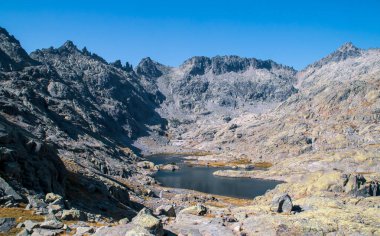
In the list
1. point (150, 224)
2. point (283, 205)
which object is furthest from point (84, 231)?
point (283, 205)

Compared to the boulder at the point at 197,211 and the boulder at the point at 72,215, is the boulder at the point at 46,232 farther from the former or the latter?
the boulder at the point at 197,211

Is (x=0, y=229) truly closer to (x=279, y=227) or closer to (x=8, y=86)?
(x=279, y=227)

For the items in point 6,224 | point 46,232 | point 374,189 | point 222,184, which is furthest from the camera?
point 222,184

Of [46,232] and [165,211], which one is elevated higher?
[46,232]

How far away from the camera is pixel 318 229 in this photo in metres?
28.6

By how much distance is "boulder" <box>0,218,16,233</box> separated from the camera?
26359mm

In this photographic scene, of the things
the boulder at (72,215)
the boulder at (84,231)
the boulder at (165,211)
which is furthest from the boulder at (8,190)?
the boulder at (165,211)

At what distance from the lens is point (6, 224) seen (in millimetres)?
27109

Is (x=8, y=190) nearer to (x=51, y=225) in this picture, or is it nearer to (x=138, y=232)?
(x=51, y=225)

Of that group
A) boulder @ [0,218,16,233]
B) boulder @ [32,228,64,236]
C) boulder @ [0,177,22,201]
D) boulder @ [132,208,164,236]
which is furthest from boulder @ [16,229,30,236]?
boulder @ [0,177,22,201]

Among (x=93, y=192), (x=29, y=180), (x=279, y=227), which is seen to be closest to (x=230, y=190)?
(x=93, y=192)

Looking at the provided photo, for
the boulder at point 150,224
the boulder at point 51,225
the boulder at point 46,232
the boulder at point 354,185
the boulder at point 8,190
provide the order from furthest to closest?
the boulder at point 354,185, the boulder at point 8,190, the boulder at point 51,225, the boulder at point 46,232, the boulder at point 150,224

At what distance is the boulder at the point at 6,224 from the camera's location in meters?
26.4

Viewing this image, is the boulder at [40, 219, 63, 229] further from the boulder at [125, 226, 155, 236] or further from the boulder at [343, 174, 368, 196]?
the boulder at [343, 174, 368, 196]
